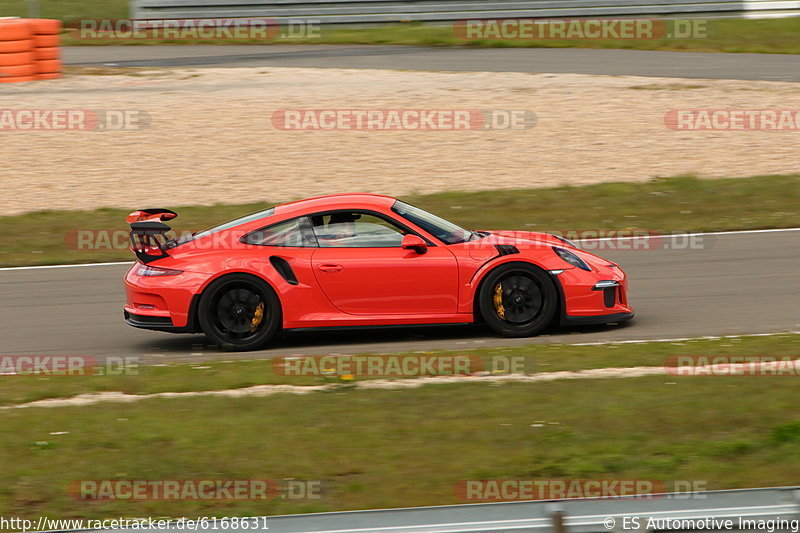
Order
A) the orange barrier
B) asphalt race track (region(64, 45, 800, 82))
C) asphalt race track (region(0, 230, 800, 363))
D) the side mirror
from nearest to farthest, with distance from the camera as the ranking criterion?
1. the side mirror
2. asphalt race track (region(0, 230, 800, 363))
3. the orange barrier
4. asphalt race track (region(64, 45, 800, 82))

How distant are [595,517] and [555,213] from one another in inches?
466

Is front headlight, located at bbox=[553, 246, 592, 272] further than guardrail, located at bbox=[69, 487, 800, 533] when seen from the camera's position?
Yes

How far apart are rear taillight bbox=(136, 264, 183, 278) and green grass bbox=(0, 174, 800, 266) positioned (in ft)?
12.7

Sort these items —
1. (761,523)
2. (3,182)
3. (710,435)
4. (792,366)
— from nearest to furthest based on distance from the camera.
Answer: (761,523)
(710,435)
(792,366)
(3,182)

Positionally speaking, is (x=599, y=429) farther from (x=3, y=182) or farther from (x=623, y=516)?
(x=3, y=182)

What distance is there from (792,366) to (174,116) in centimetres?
1513

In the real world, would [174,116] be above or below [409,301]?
above

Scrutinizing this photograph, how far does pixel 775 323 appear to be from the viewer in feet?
32.4

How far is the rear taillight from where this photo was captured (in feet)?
31.0

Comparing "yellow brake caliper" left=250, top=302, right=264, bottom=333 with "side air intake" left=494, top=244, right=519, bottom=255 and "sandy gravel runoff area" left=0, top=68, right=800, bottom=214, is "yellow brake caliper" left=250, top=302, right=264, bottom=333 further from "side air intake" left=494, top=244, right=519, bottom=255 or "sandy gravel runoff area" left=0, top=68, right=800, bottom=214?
"sandy gravel runoff area" left=0, top=68, right=800, bottom=214

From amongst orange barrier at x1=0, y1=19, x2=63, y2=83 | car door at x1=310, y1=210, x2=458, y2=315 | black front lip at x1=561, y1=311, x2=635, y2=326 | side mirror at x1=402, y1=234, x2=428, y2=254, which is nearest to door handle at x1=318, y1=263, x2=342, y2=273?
car door at x1=310, y1=210, x2=458, y2=315

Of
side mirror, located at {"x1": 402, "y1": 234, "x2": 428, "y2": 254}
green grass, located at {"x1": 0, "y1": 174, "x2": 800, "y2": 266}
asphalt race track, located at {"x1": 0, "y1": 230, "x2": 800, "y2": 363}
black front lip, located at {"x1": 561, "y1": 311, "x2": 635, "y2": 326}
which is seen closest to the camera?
side mirror, located at {"x1": 402, "y1": 234, "x2": 428, "y2": 254}

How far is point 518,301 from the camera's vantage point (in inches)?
371

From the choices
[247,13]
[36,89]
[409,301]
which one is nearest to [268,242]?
[409,301]
